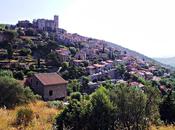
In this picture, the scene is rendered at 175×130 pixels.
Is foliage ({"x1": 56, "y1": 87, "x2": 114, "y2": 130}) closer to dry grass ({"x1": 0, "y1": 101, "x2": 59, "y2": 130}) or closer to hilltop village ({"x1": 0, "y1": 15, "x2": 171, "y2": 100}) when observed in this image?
dry grass ({"x1": 0, "y1": 101, "x2": 59, "y2": 130})

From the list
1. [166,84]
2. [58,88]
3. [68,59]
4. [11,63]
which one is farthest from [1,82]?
[68,59]

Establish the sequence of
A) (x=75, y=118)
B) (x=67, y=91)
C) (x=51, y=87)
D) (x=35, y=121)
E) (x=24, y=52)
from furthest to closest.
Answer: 1. (x=24, y=52)
2. (x=67, y=91)
3. (x=51, y=87)
4. (x=75, y=118)
5. (x=35, y=121)

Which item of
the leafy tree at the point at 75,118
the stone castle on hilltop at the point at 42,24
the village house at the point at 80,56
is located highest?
the stone castle on hilltop at the point at 42,24

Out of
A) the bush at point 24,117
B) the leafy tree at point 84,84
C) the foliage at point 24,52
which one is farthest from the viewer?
the foliage at point 24,52

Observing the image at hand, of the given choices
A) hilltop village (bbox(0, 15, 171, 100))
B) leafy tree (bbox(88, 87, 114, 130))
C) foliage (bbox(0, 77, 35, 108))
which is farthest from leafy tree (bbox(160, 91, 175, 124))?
hilltop village (bbox(0, 15, 171, 100))

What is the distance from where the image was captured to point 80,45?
322 ft

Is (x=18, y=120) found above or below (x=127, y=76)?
above

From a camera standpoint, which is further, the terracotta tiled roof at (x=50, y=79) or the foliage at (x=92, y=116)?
the terracotta tiled roof at (x=50, y=79)

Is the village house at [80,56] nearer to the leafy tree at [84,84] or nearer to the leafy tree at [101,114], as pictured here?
the leafy tree at [84,84]

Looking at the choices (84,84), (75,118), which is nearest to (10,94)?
(75,118)

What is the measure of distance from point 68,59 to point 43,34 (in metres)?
18.1

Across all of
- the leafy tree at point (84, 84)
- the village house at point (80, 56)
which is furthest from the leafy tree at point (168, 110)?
the village house at point (80, 56)

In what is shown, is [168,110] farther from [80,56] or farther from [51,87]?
[80,56]

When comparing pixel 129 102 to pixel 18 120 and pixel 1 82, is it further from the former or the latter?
pixel 1 82
